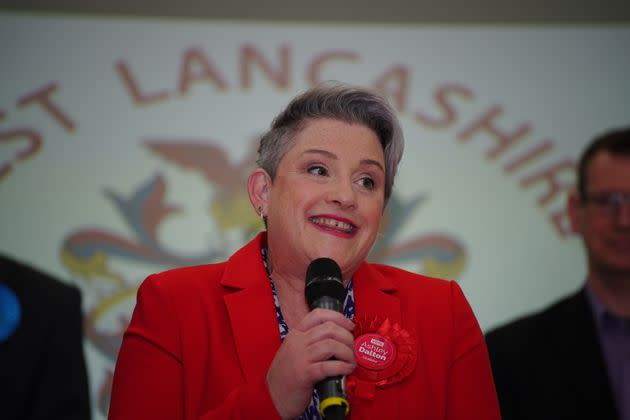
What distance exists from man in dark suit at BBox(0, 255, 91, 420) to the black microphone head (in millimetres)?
686

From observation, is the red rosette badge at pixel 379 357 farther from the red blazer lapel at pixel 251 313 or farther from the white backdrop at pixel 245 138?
the white backdrop at pixel 245 138

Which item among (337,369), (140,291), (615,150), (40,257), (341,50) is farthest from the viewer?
(341,50)

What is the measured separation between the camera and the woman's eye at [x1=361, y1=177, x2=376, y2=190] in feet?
5.82

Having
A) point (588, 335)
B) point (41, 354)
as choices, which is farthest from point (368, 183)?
point (588, 335)

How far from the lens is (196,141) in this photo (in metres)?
3.38

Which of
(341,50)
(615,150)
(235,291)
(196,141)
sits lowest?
(235,291)

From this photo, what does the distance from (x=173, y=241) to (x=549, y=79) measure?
Answer: 196 centimetres

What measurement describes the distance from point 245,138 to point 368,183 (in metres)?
1.72

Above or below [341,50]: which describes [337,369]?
below

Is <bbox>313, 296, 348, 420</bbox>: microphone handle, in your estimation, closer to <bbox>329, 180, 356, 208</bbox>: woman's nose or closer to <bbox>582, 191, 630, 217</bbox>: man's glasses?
<bbox>329, 180, 356, 208</bbox>: woman's nose

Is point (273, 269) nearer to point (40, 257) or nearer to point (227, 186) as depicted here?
point (227, 186)

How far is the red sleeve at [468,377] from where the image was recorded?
1.68 m

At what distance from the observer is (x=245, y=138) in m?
3.42

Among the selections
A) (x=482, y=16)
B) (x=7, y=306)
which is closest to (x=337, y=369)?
(x=7, y=306)
